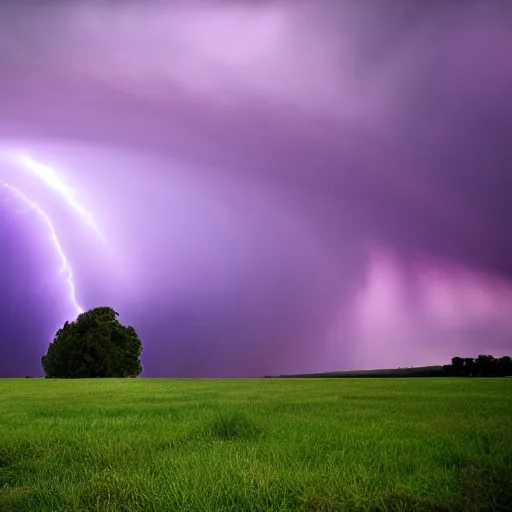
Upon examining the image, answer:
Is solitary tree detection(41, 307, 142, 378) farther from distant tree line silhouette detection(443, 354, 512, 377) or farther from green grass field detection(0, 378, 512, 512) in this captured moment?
green grass field detection(0, 378, 512, 512)

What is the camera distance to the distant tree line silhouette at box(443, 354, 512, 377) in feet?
225

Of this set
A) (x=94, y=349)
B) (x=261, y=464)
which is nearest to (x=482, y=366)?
(x=94, y=349)

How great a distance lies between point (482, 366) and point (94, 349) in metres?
55.3

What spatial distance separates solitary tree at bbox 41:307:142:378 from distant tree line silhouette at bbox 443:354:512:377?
45289 mm

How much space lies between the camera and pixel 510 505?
554 cm

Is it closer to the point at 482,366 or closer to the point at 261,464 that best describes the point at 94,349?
the point at 482,366

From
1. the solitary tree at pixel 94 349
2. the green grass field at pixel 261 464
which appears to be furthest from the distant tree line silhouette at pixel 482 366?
the green grass field at pixel 261 464

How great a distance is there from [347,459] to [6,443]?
20.9 feet

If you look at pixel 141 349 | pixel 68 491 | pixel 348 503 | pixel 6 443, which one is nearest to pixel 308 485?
pixel 348 503

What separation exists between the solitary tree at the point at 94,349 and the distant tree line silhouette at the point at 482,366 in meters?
45.3

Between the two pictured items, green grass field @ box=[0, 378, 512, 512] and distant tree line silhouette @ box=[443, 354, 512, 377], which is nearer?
green grass field @ box=[0, 378, 512, 512]

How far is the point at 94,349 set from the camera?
68.1 m

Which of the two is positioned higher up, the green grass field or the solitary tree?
the solitary tree

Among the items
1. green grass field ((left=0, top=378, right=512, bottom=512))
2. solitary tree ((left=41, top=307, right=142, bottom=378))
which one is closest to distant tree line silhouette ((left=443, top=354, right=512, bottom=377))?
solitary tree ((left=41, top=307, right=142, bottom=378))
